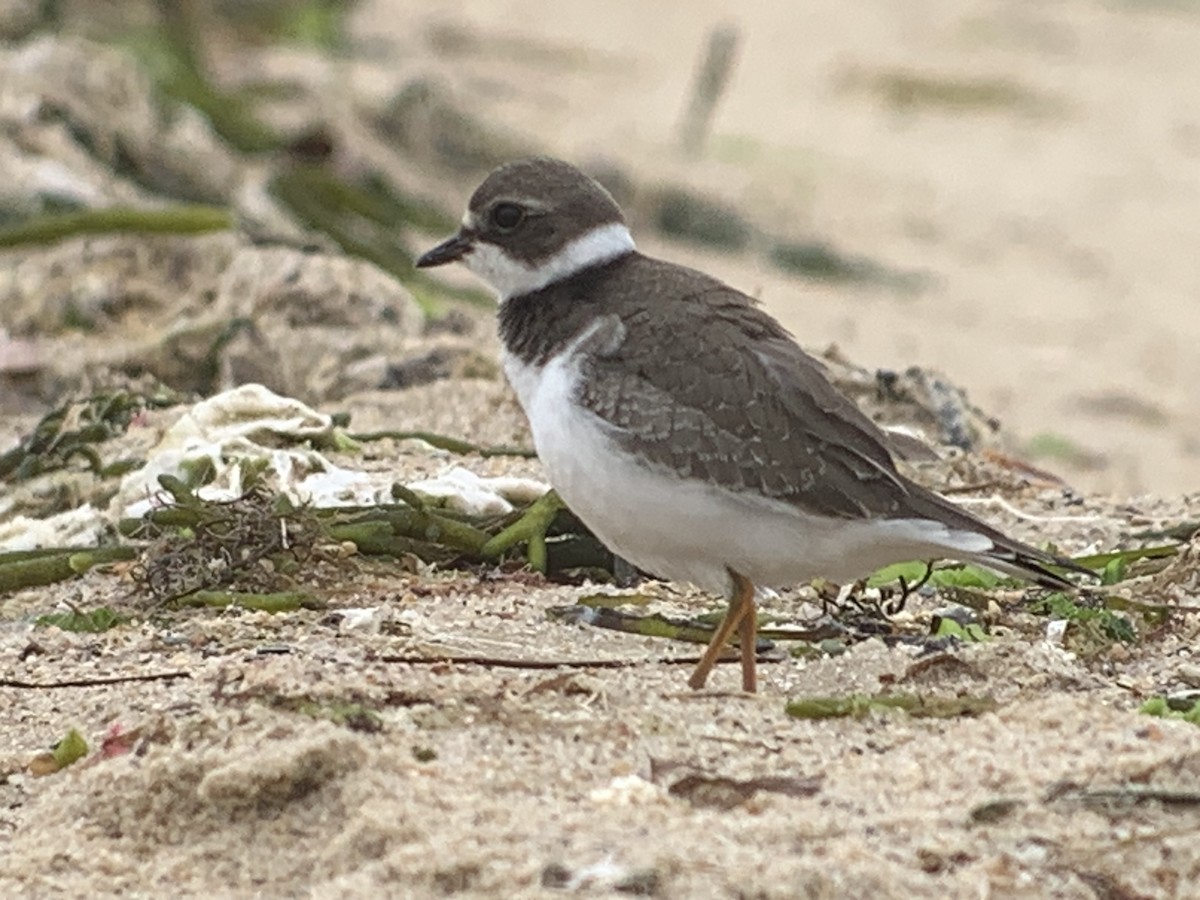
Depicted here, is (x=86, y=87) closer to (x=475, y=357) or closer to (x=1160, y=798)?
(x=475, y=357)

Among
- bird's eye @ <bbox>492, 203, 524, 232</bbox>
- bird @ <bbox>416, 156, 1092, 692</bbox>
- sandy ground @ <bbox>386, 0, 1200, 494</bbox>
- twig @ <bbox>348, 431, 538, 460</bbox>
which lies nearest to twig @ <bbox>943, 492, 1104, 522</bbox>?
twig @ <bbox>348, 431, 538, 460</bbox>

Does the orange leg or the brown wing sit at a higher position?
the brown wing

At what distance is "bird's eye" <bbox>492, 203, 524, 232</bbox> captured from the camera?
4824 millimetres

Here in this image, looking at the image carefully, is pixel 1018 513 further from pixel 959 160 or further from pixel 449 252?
pixel 959 160

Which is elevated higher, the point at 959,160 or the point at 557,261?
the point at 557,261

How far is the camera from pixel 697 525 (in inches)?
169

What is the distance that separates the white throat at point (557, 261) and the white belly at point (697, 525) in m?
0.39

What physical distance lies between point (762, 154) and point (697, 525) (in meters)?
9.86

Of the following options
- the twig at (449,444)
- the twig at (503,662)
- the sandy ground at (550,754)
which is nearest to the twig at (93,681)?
the sandy ground at (550,754)

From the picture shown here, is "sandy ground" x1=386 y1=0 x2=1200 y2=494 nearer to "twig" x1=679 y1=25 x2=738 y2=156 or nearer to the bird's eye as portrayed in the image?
"twig" x1=679 y1=25 x2=738 y2=156

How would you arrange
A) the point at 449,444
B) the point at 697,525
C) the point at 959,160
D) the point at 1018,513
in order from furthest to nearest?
the point at 959,160, the point at 449,444, the point at 1018,513, the point at 697,525

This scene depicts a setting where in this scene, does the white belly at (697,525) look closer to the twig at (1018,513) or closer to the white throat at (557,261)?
the white throat at (557,261)

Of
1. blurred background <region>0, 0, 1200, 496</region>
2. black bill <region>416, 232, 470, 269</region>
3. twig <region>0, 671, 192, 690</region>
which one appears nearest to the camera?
twig <region>0, 671, 192, 690</region>

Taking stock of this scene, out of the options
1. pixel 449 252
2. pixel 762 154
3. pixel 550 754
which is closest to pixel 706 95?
pixel 762 154
